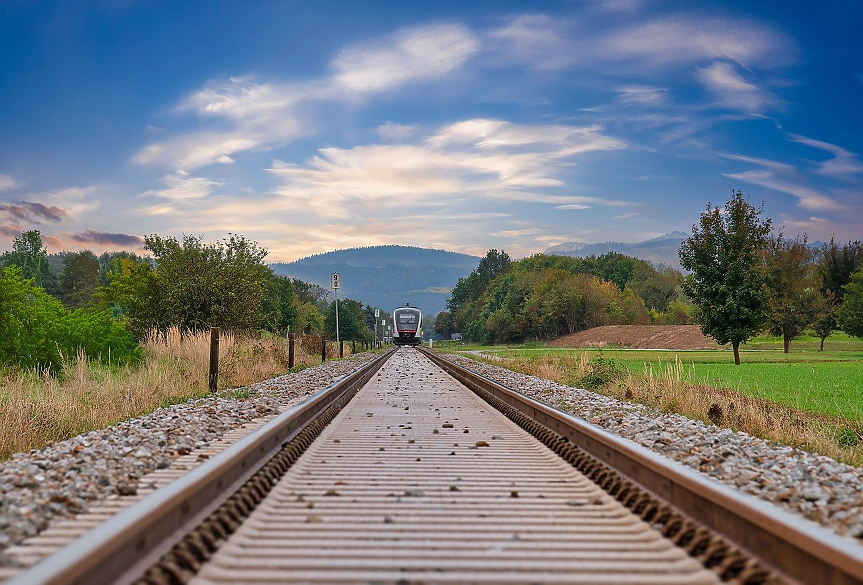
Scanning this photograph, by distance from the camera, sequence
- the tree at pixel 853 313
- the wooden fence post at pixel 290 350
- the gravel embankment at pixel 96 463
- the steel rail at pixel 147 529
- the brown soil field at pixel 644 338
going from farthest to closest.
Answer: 1. the brown soil field at pixel 644 338
2. the tree at pixel 853 313
3. the wooden fence post at pixel 290 350
4. the gravel embankment at pixel 96 463
5. the steel rail at pixel 147 529

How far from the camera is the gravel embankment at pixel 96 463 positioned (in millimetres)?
3984

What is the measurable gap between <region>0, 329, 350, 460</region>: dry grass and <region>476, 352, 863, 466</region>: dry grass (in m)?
7.74

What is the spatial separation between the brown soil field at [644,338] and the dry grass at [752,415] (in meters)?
47.3

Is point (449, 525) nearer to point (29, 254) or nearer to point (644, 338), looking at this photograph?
point (644, 338)

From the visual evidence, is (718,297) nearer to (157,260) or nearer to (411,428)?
(157,260)

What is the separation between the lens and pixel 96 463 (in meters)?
5.45

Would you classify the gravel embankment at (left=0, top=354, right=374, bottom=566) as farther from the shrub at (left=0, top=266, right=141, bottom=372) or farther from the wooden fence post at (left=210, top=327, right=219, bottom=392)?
the shrub at (left=0, top=266, right=141, bottom=372)

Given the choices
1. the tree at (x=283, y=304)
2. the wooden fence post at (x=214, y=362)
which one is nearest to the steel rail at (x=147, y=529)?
the wooden fence post at (x=214, y=362)

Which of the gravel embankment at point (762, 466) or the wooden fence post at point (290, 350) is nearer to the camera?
the gravel embankment at point (762, 466)

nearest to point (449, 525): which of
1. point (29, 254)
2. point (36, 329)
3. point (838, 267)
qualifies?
point (36, 329)

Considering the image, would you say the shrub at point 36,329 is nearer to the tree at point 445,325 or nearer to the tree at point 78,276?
the tree at point 78,276

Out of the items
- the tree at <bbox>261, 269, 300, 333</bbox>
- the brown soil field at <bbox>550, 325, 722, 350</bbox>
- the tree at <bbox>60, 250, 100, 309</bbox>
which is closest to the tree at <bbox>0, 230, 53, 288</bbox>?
the tree at <bbox>60, 250, 100, 309</bbox>

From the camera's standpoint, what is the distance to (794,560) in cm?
272

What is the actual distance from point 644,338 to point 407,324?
72.9 feet
